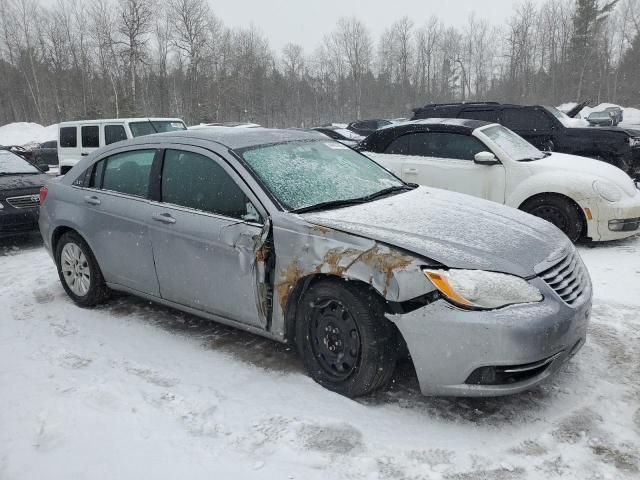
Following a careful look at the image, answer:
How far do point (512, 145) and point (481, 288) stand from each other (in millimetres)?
4976

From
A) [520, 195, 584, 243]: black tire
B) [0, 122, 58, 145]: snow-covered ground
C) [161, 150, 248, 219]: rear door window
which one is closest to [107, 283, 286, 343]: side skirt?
[161, 150, 248, 219]: rear door window

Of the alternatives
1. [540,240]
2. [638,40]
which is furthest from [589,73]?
[540,240]

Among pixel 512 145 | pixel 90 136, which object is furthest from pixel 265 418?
pixel 90 136

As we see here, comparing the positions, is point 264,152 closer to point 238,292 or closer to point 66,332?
point 238,292

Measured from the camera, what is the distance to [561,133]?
8969 mm

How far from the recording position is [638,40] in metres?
55.2

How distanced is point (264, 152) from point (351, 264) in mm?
1356

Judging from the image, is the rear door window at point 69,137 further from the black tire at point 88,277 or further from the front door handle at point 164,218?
the front door handle at point 164,218

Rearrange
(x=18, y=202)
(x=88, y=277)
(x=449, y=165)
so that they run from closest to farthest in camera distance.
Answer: (x=88, y=277)
(x=449, y=165)
(x=18, y=202)

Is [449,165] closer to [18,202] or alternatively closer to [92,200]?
[92,200]

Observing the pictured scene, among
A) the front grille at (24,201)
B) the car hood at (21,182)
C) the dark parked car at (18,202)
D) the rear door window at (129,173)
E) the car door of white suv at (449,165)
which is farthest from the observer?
the car hood at (21,182)

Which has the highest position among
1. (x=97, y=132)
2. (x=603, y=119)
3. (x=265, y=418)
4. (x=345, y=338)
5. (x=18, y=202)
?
(x=603, y=119)

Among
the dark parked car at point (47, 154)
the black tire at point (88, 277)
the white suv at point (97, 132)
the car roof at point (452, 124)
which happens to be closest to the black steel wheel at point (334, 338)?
the black tire at point (88, 277)

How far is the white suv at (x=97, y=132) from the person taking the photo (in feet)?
40.5
